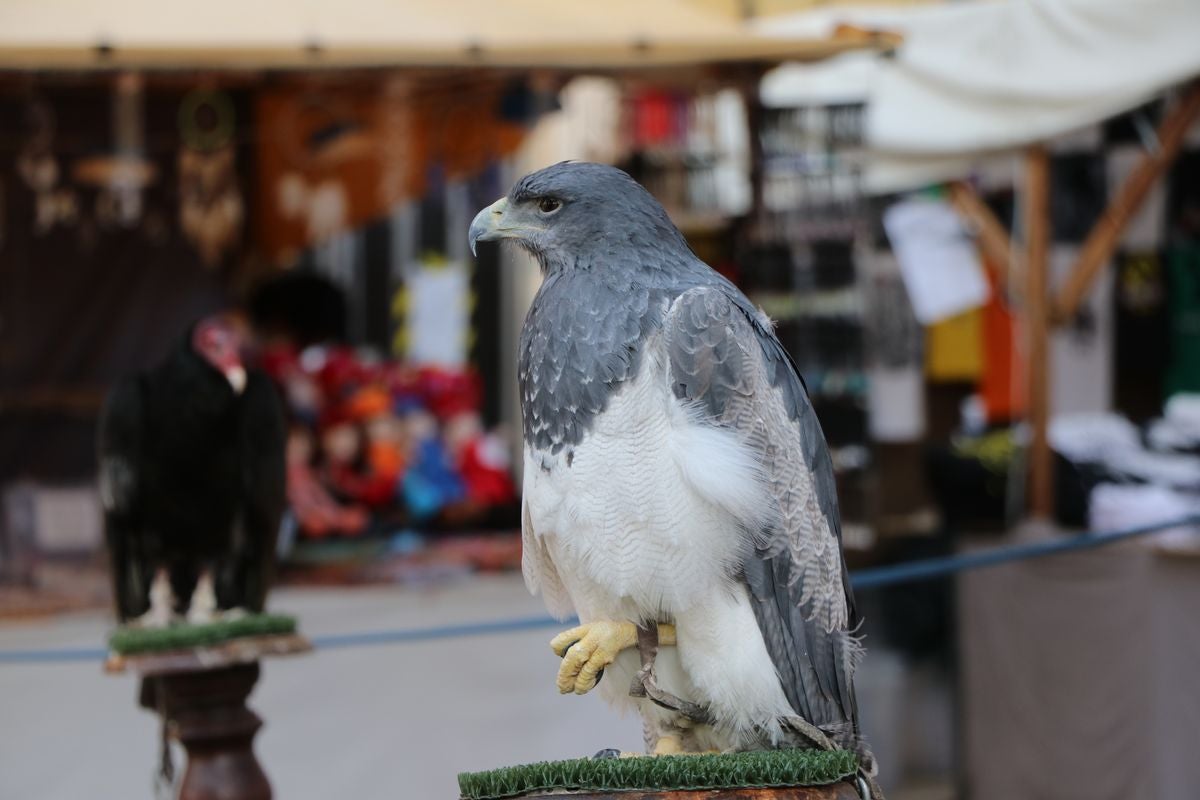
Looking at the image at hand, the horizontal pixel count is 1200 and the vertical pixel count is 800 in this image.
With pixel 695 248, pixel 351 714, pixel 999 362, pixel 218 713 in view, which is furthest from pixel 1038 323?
pixel 218 713

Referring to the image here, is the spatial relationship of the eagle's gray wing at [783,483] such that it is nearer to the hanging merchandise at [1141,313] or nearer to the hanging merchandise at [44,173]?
the hanging merchandise at [1141,313]

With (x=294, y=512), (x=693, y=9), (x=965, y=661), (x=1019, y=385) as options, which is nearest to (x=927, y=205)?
(x=1019, y=385)

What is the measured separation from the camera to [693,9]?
25.4ft

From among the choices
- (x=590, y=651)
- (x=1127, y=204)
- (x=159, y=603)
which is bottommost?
(x=159, y=603)

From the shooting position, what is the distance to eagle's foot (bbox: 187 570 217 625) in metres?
5.14

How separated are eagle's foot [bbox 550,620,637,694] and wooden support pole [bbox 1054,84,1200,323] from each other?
408 cm

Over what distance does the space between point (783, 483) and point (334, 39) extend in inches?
174

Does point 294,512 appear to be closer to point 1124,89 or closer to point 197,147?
point 197,147

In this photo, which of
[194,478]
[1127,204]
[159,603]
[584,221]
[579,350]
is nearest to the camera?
[579,350]

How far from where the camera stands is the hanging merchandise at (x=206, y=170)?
900 cm

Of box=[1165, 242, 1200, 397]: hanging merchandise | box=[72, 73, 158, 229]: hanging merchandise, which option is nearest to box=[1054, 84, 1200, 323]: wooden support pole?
box=[1165, 242, 1200, 397]: hanging merchandise

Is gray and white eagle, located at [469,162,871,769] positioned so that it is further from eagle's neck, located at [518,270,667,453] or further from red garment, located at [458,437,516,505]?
red garment, located at [458,437,516,505]

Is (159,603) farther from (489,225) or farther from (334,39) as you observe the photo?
(489,225)

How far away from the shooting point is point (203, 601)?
5.16 metres
